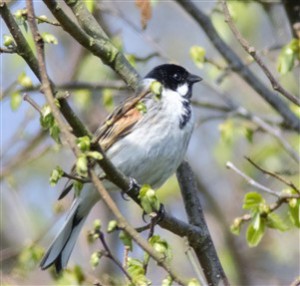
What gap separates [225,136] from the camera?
16.3 ft

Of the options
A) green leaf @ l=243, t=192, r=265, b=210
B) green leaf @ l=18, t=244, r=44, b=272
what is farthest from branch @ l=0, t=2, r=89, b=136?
green leaf @ l=18, t=244, r=44, b=272

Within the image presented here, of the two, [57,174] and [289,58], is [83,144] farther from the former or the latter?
[289,58]

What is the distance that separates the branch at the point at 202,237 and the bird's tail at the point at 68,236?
→ 0.48 m

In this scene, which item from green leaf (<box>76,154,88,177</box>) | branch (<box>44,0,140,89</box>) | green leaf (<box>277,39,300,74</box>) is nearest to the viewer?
green leaf (<box>76,154,88,177</box>)

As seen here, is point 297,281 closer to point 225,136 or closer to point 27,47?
point 27,47

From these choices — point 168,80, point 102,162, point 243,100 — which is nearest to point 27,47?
point 102,162

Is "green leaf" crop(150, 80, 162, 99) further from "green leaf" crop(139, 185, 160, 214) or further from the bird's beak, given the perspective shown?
the bird's beak

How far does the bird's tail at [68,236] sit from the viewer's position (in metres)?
4.01

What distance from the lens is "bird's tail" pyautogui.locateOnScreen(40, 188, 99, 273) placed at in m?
4.01

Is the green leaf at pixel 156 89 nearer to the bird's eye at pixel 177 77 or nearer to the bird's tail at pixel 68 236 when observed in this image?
the bird's tail at pixel 68 236

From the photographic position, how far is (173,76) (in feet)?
15.9

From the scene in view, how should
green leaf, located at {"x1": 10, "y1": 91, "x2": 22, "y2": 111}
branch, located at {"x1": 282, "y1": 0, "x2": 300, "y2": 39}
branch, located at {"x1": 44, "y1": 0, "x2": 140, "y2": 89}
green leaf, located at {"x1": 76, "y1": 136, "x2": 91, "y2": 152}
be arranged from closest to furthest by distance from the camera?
1. green leaf, located at {"x1": 76, "y1": 136, "x2": 91, "y2": 152}
2. branch, located at {"x1": 44, "y1": 0, "x2": 140, "y2": 89}
3. green leaf, located at {"x1": 10, "y1": 91, "x2": 22, "y2": 111}
4. branch, located at {"x1": 282, "y1": 0, "x2": 300, "y2": 39}

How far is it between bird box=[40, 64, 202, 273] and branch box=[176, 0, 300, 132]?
505 mm

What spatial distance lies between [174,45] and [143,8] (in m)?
4.47
